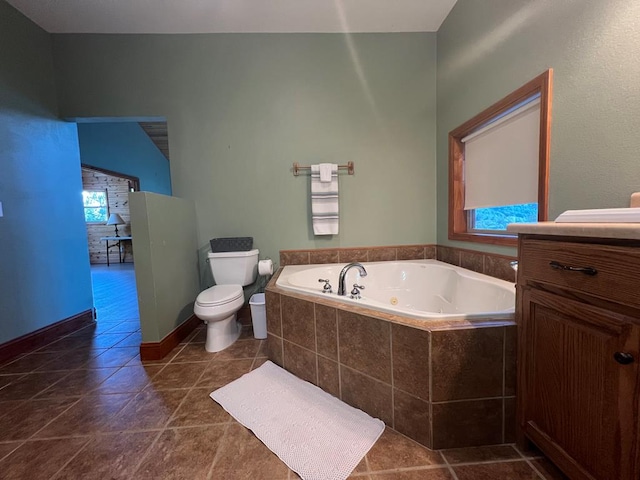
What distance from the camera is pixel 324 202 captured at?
2318mm

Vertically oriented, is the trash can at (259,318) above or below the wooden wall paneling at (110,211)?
below

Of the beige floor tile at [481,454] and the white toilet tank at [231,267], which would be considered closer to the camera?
the beige floor tile at [481,454]

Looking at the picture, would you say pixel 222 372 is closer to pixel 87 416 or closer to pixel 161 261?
pixel 87 416

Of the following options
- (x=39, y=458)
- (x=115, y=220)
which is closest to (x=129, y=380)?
(x=39, y=458)

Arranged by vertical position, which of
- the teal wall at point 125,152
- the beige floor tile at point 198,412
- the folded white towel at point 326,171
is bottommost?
the beige floor tile at point 198,412

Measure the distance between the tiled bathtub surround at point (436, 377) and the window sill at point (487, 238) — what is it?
76cm

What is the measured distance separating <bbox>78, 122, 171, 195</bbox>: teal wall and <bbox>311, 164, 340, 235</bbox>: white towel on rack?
14.2 ft

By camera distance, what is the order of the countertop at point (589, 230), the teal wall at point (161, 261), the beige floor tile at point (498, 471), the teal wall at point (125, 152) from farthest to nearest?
the teal wall at point (125, 152) → the teal wall at point (161, 261) → the beige floor tile at point (498, 471) → the countertop at point (589, 230)

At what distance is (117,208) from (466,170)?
26.3ft

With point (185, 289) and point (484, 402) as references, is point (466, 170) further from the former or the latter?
point (185, 289)

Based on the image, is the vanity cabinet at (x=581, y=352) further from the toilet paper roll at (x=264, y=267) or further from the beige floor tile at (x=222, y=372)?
the toilet paper roll at (x=264, y=267)

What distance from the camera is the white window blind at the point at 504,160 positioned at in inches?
55.1

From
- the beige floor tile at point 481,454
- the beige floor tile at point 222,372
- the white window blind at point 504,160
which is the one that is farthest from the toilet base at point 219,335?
the white window blind at point 504,160

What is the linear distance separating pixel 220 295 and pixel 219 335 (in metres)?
0.30
